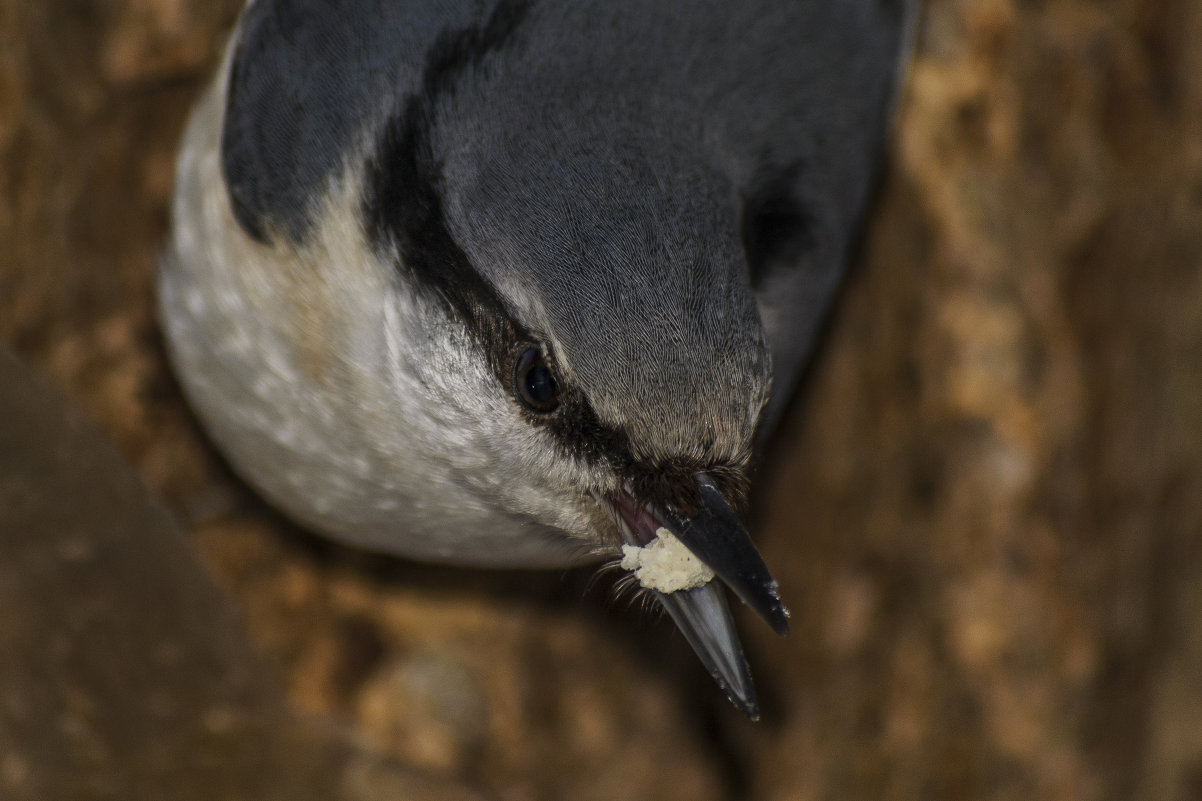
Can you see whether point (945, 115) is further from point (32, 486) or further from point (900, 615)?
point (32, 486)

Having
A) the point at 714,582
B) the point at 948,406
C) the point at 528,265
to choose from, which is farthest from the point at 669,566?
the point at 948,406

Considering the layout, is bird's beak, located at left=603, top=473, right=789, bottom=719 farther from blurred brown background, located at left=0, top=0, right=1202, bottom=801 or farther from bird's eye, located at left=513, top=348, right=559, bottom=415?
blurred brown background, located at left=0, top=0, right=1202, bottom=801

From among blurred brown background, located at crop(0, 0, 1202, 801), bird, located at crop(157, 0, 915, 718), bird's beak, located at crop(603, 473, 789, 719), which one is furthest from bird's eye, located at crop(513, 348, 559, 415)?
blurred brown background, located at crop(0, 0, 1202, 801)

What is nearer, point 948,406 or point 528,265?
point 528,265

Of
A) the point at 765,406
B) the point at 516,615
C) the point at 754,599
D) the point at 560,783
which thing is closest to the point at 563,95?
the point at 765,406

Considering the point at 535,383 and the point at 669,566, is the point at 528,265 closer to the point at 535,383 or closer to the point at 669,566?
the point at 535,383
